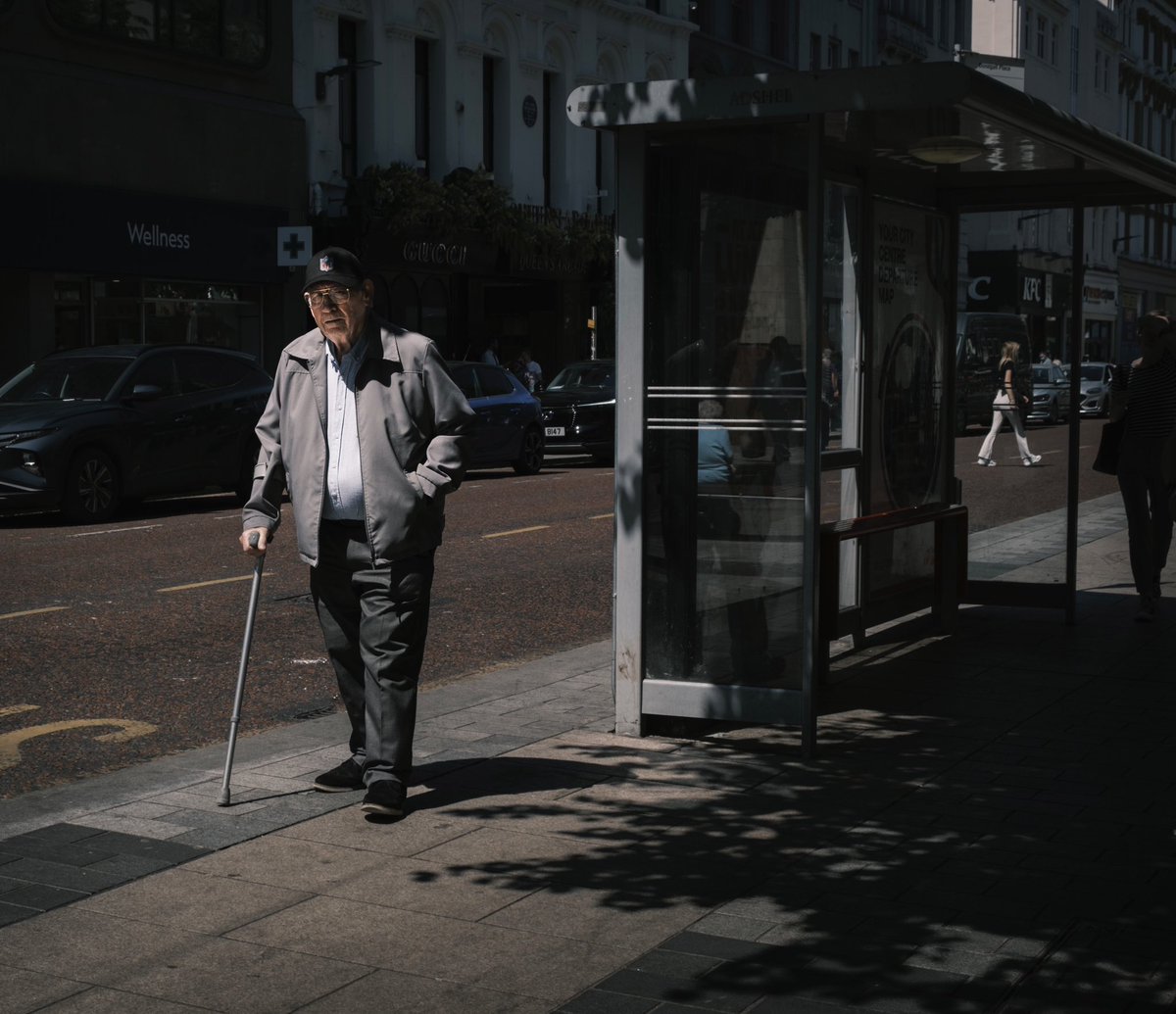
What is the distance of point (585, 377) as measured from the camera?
27578 mm

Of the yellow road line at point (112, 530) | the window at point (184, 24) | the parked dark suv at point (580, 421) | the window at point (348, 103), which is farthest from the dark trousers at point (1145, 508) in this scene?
the window at point (348, 103)

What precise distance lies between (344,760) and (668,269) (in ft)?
7.57

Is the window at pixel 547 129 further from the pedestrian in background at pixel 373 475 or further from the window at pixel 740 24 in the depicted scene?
the pedestrian in background at pixel 373 475

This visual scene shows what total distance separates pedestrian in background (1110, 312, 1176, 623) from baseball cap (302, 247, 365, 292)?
5963mm

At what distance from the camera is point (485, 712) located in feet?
24.8

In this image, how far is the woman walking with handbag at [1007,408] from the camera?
11414 millimetres

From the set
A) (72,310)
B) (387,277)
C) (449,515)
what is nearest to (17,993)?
(449,515)

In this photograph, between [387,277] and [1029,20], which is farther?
[1029,20]

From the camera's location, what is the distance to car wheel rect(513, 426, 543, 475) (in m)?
24.2

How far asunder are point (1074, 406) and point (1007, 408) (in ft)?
8.79

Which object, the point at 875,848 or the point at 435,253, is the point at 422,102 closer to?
the point at 435,253

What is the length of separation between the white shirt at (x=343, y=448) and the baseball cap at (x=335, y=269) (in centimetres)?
21

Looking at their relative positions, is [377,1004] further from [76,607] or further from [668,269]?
[76,607]

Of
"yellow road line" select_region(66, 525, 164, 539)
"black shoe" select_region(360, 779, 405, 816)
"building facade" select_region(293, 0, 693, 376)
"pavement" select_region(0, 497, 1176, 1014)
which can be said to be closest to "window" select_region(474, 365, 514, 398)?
"building facade" select_region(293, 0, 693, 376)
